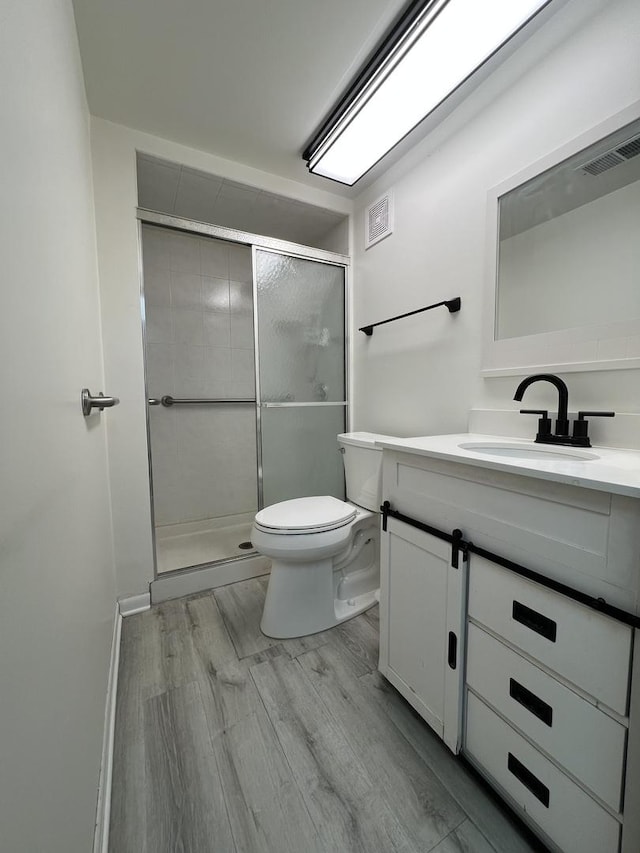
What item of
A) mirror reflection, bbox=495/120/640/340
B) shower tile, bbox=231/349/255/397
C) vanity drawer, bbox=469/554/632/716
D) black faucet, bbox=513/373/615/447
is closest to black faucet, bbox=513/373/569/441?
black faucet, bbox=513/373/615/447

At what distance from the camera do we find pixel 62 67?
32.8 inches

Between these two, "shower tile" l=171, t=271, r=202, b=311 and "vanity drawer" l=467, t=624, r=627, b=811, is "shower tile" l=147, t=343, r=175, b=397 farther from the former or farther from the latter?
"vanity drawer" l=467, t=624, r=627, b=811

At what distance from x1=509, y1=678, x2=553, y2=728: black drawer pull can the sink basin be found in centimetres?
57

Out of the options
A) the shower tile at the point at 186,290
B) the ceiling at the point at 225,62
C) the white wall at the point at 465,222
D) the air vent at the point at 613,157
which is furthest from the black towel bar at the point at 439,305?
the shower tile at the point at 186,290

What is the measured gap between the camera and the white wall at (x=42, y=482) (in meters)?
0.35

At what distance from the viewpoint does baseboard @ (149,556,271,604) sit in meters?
1.72

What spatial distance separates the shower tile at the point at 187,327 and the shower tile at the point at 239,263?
0.41 meters

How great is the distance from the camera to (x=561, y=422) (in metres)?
1.07

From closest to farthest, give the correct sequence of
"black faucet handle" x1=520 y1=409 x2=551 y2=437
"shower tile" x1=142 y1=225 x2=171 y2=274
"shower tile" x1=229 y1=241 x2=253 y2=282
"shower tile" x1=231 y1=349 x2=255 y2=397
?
"black faucet handle" x1=520 y1=409 x2=551 y2=437
"shower tile" x1=142 y1=225 x2=171 y2=274
"shower tile" x1=229 y1=241 x2=253 y2=282
"shower tile" x1=231 y1=349 x2=255 y2=397

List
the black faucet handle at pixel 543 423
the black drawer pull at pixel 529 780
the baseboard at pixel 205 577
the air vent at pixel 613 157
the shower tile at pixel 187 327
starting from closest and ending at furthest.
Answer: the black drawer pull at pixel 529 780
the air vent at pixel 613 157
the black faucet handle at pixel 543 423
the baseboard at pixel 205 577
the shower tile at pixel 187 327

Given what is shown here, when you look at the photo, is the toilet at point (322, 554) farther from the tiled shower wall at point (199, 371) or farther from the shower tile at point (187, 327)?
the shower tile at point (187, 327)

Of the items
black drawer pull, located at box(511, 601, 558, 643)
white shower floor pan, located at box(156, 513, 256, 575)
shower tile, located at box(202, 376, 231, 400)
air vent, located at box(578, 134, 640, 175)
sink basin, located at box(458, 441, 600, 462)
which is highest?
air vent, located at box(578, 134, 640, 175)

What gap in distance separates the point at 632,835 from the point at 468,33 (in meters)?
2.04

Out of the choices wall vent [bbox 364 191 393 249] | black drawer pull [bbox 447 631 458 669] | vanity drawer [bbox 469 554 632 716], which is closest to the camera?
vanity drawer [bbox 469 554 632 716]
